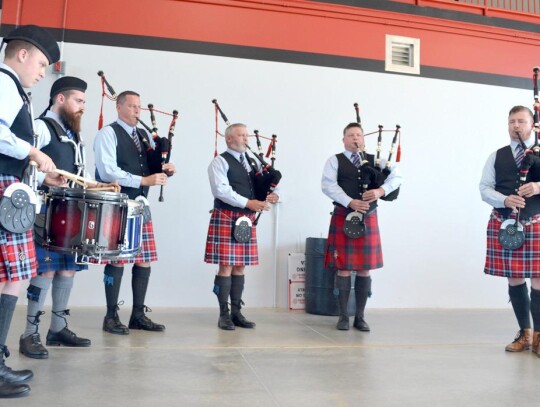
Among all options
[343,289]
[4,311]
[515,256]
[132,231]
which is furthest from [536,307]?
[4,311]

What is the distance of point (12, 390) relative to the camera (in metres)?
1.83

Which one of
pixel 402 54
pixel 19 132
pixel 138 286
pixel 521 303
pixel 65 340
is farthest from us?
pixel 402 54

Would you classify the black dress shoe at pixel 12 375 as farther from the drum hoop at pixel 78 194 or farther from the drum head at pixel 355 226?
the drum head at pixel 355 226

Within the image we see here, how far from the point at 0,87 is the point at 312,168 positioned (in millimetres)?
3078

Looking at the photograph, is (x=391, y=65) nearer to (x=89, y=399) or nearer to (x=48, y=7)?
(x=48, y=7)

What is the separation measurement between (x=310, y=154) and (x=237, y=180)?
49.8 inches

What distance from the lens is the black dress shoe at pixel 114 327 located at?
3.05 metres

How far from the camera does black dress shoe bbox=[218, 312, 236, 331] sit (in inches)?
132

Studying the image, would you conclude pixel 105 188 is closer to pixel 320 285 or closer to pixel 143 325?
pixel 143 325

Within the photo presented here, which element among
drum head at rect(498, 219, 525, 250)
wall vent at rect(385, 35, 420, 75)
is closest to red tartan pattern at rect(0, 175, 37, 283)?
drum head at rect(498, 219, 525, 250)

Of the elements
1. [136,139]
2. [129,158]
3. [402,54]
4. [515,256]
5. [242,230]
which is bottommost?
[515,256]

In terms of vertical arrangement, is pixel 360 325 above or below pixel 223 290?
below

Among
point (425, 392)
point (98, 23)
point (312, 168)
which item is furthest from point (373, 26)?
point (425, 392)

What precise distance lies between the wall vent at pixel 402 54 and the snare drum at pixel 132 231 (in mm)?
3164
